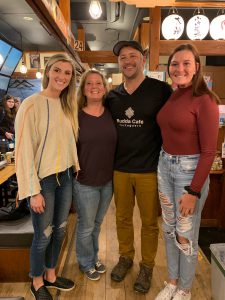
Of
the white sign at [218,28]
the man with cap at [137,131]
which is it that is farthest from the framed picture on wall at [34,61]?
the man with cap at [137,131]

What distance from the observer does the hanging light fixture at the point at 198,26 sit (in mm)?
4121

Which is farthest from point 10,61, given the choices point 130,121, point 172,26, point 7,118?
point 130,121

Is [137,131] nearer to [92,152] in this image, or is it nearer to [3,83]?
[92,152]

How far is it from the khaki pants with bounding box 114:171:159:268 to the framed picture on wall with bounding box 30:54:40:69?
329 inches

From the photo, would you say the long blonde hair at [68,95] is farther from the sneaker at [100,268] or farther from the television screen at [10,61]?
the television screen at [10,61]

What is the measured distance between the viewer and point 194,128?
1.71 meters

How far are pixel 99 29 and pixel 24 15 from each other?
3.39m

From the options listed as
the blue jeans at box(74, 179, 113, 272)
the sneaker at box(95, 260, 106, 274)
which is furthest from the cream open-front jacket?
the sneaker at box(95, 260, 106, 274)

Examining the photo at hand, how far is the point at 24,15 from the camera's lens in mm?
5203

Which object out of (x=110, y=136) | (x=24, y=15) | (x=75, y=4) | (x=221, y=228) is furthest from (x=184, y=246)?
(x=75, y=4)

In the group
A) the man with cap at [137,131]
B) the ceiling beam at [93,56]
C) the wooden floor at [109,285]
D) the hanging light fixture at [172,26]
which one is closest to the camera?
the man with cap at [137,131]

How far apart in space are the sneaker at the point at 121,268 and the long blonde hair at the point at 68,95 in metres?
1.24

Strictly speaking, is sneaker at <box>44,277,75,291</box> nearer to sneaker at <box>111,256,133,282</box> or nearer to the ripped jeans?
sneaker at <box>111,256,133,282</box>

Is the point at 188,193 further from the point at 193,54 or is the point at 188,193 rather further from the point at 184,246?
the point at 193,54
